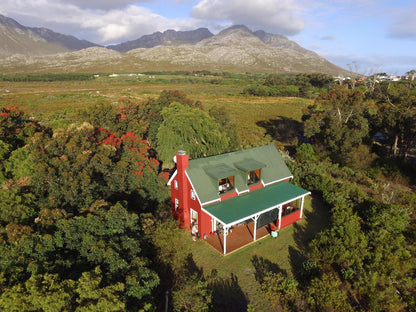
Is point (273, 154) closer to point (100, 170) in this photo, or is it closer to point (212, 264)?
point (212, 264)

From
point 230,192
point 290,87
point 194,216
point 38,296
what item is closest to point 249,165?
point 230,192

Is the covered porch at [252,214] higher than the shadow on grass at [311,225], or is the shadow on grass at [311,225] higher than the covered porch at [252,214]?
the covered porch at [252,214]

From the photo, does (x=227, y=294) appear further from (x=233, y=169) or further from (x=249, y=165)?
(x=249, y=165)

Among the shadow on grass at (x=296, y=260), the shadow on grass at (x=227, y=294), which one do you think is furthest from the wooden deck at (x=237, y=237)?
the shadow on grass at (x=296, y=260)

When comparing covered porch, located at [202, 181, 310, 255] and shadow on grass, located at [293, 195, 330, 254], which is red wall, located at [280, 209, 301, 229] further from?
shadow on grass, located at [293, 195, 330, 254]

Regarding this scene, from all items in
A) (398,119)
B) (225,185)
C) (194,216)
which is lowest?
(194,216)

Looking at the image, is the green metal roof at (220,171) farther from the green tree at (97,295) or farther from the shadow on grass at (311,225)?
the green tree at (97,295)

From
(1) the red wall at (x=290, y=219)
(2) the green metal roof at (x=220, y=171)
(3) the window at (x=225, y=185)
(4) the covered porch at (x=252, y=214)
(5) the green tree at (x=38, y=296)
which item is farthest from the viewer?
(1) the red wall at (x=290, y=219)
